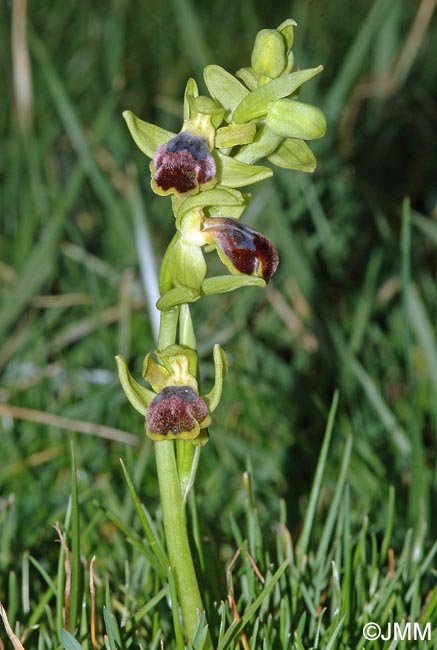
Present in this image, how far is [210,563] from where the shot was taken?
4.27 ft

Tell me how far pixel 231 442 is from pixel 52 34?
228 cm

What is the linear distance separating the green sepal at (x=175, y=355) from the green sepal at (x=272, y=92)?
0.95 feet

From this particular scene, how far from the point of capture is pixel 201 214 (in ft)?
3.52

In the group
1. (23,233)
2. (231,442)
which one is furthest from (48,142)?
(231,442)

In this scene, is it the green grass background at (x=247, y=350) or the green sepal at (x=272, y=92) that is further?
the green grass background at (x=247, y=350)

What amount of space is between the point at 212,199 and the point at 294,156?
15 centimetres

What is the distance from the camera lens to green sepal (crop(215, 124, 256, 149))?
1.06 m

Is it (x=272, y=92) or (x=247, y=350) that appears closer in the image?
(x=272, y=92)

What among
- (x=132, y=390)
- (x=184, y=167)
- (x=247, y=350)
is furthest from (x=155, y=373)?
(x=247, y=350)

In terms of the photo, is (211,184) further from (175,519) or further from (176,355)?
(175,519)

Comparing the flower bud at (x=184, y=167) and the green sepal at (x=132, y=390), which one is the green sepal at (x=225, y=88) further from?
the green sepal at (x=132, y=390)

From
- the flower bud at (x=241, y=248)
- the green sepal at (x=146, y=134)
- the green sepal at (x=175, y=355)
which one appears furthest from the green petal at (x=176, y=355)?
the green sepal at (x=146, y=134)

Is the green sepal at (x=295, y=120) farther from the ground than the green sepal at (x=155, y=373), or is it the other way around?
the green sepal at (x=295, y=120)

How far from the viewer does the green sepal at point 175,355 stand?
108 centimetres
